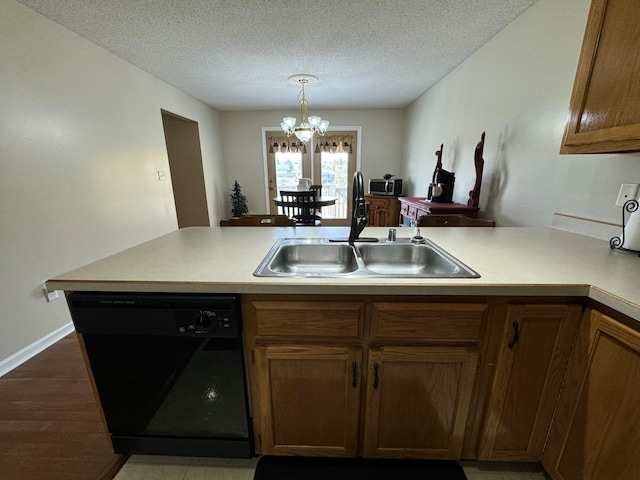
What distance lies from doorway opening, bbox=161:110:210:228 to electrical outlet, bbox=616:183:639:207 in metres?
4.71

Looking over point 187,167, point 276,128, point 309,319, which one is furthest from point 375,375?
point 276,128

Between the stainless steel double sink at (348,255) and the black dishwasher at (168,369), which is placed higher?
the stainless steel double sink at (348,255)

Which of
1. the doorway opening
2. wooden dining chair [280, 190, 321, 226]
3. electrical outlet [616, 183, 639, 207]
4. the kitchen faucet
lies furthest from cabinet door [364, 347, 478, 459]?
the doorway opening

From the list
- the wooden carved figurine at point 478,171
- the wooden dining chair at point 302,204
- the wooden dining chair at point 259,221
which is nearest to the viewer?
the wooden dining chair at point 259,221

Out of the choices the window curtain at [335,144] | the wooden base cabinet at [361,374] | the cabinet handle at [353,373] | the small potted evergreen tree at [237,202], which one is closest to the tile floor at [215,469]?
the wooden base cabinet at [361,374]

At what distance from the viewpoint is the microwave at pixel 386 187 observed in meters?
4.22

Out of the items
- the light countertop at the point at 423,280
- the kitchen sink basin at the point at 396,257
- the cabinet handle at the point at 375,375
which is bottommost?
the cabinet handle at the point at 375,375

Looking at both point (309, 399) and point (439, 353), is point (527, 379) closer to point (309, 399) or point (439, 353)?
point (439, 353)

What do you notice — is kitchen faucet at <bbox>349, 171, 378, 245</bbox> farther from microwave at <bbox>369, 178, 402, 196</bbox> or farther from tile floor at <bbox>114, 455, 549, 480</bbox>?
microwave at <bbox>369, 178, 402, 196</bbox>

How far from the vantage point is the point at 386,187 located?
4.30 m

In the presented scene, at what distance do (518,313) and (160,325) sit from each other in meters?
1.24

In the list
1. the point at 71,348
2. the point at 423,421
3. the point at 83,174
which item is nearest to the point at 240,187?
the point at 83,174

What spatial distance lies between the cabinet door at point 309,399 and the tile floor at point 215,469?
205mm

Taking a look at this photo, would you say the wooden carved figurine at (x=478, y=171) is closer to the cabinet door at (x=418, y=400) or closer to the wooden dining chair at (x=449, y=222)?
the wooden dining chair at (x=449, y=222)
